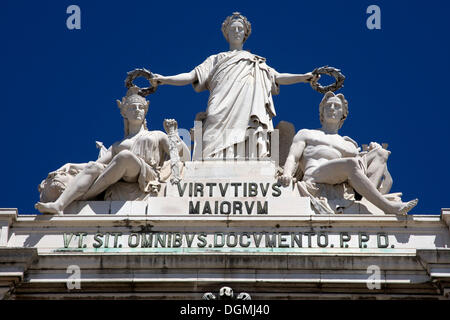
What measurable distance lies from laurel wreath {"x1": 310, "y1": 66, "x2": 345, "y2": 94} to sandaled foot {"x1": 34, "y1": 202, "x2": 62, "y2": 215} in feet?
22.3

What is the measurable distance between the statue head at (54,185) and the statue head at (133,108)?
1.95m

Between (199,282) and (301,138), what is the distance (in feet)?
15.9

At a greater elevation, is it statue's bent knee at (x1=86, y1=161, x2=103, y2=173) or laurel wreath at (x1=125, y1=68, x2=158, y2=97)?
laurel wreath at (x1=125, y1=68, x2=158, y2=97)

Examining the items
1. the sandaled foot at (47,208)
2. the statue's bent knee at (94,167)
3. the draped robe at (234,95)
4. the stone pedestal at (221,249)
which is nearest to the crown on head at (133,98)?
the draped robe at (234,95)

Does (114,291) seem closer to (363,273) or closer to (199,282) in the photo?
(199,282)

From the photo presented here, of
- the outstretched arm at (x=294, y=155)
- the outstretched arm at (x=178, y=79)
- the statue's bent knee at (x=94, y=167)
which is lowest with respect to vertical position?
the statue's bent knee at (x=94, y=167)

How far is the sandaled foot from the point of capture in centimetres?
2530

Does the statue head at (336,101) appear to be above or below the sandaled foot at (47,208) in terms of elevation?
above

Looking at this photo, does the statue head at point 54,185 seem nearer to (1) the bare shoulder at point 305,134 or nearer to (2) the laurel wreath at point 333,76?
(1) the bare shoulder at point 305,134

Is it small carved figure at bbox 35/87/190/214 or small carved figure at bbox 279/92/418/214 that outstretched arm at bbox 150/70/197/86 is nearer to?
small carved figure at bbox 35/87/190/214

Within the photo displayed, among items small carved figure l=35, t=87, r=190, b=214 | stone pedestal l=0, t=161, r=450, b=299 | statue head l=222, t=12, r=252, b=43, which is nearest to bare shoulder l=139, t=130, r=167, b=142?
small carved figure l=35, t=87, r=190, b=214

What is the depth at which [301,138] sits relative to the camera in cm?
2739

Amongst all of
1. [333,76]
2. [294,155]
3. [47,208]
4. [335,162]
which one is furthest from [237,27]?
[47,208]

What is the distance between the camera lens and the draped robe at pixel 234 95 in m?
28.0
